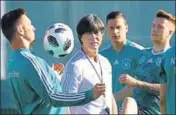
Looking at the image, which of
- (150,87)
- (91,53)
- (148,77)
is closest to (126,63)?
(148,77)

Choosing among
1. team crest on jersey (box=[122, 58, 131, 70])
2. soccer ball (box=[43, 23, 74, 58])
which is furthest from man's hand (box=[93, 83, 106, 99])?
team crest on jersey (box=[122, 58, 131, 70])

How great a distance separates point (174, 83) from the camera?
21.1 feet

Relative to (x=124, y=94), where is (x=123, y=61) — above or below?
above

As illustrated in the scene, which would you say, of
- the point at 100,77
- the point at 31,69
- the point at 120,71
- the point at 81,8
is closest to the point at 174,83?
the point at 100,77

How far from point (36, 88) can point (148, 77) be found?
6.13 ft

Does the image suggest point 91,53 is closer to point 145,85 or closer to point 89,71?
point 89,71

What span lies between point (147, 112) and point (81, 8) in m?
6.68

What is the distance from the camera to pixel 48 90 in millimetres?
6098

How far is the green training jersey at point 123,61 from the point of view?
829 centimetres

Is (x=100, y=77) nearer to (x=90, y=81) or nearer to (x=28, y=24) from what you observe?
(x=90, y=81)

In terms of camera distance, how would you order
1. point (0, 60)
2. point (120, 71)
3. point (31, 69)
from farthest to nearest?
1. point (0, 60)
2. point (120, 71)
3. point (31, 69)

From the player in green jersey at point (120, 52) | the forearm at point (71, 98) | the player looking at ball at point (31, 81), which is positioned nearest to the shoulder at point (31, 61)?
the player looking at ball at point (31, 81)

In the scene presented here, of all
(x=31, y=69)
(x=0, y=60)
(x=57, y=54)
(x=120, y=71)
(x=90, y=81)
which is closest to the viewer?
(x=31, y=69)

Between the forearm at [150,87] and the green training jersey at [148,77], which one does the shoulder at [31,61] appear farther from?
the green training jersey at [148,77]
